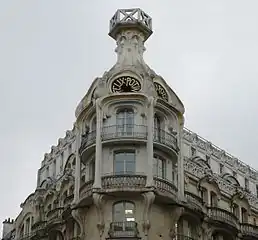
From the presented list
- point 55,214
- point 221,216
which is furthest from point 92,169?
point 221,216

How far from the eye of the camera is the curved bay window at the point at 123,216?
2108 inches

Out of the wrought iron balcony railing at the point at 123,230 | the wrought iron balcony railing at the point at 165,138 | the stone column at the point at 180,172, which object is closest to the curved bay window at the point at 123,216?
the wrought iron balcony railing at the point at 123,230

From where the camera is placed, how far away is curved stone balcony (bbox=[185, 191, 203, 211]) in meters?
58.6

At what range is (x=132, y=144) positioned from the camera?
5628cm

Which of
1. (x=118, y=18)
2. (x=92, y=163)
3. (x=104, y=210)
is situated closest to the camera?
(x=104, y=210)

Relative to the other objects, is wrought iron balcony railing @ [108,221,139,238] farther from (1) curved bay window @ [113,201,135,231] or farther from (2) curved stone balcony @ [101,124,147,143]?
(2) curved stone balcony @ [101,124,147,143]

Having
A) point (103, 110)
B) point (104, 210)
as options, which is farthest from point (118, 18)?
point (104, 210)

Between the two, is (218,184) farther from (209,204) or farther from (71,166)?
(71,166)

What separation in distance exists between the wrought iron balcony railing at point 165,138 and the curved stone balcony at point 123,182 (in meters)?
3.98

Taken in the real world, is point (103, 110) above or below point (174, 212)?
above

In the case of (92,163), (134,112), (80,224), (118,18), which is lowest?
(80,224)

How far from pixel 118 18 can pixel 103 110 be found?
989 cm

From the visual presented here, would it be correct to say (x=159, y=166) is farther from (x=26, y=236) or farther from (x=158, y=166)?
(x=26, y=236)

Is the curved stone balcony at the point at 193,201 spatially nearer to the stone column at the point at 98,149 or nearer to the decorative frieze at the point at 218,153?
the stone column at the point at 98,149
